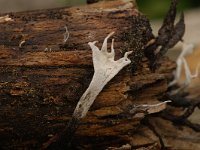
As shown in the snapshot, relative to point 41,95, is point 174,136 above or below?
below

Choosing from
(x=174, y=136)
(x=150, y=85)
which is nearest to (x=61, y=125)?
(x=150, y=85)

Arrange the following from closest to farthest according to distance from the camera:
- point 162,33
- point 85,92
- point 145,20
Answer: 1. point 85,92
2. point 145,20
3. point 162,33

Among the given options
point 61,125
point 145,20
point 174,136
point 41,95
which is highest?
point 145,20

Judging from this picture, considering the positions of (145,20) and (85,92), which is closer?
(85,92)

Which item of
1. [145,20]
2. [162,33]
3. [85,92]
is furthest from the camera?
[162,33]

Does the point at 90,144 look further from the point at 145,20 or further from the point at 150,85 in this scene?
the point at 145,20
